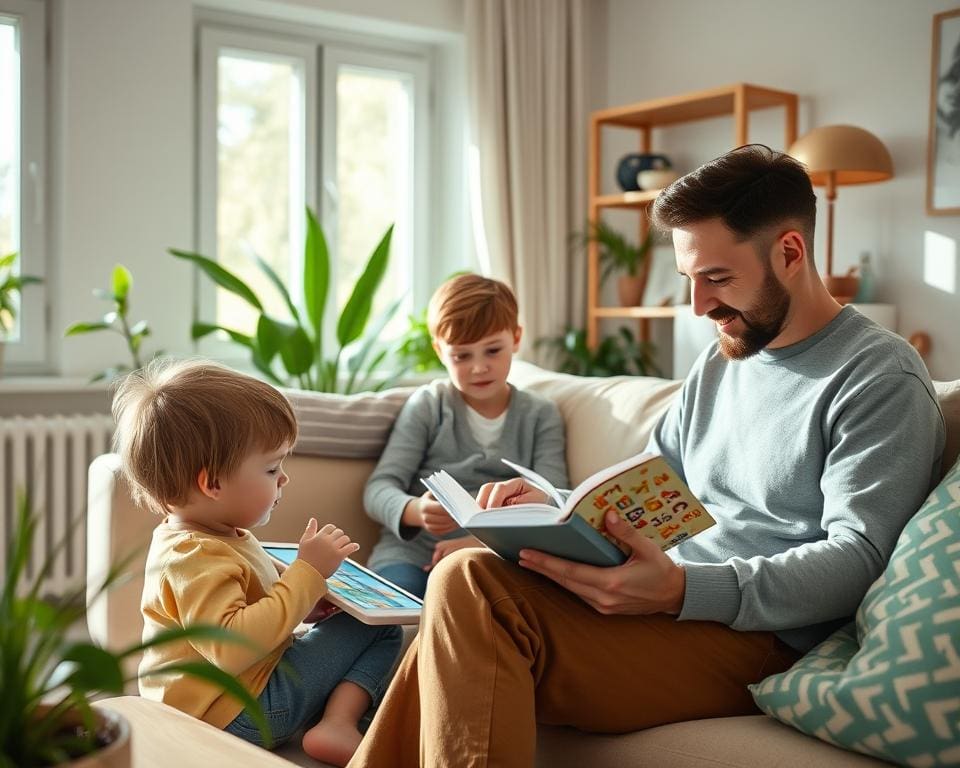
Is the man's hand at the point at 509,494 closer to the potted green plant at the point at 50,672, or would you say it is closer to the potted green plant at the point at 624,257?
the potted green plant at the point at 50,672

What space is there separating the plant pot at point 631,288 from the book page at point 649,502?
296cm

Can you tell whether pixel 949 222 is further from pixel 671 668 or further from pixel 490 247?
pixel 671 668

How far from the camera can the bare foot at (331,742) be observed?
63.8 inches

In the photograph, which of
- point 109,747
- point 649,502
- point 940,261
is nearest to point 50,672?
point 109,747

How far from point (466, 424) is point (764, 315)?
953mm

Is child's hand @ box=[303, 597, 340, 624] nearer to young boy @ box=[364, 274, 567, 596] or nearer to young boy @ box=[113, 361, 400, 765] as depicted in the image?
young boy @ box=[113, 361, 400, 765]

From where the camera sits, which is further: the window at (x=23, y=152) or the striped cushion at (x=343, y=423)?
the window at (x=23, y=152)

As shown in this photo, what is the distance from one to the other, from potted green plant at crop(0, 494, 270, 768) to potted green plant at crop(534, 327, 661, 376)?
3453mm

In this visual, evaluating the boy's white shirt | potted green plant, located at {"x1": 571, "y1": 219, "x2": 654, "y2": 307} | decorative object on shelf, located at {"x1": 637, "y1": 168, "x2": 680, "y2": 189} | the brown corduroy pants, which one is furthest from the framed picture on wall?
the brown corduroy pants

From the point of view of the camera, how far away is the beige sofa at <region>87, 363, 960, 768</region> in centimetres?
138

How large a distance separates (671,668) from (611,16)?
145 inches

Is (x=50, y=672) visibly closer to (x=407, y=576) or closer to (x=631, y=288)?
(x=407, y=576)

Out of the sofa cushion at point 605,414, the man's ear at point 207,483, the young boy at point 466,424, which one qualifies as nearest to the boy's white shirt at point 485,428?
the young boy at point 466,424

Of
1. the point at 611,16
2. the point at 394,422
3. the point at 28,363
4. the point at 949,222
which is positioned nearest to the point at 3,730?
the point at 394,422
